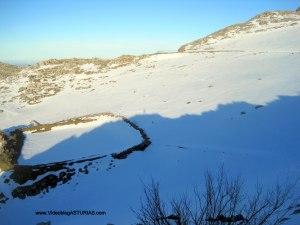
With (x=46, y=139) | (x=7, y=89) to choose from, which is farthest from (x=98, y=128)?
(x=7, y=89)

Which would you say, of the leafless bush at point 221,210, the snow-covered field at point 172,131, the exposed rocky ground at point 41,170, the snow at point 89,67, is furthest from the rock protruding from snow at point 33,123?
the snow at point 89,67

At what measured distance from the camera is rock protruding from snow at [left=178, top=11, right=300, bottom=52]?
4997cm

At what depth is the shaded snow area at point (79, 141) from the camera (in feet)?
75.3

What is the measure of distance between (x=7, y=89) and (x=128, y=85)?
1726cm

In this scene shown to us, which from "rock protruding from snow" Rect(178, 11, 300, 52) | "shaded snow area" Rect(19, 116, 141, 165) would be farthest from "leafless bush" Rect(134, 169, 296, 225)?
"rock protruding from snow" Rect(178, 11, 300, 52)

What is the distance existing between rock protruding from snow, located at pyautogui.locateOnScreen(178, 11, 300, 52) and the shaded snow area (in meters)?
27.9

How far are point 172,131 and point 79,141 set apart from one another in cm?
678

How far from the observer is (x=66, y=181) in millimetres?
20578

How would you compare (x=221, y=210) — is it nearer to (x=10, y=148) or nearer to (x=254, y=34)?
(x=10, y=148)

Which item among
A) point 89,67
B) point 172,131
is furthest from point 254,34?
point 172,131

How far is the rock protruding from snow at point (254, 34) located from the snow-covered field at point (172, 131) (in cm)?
758

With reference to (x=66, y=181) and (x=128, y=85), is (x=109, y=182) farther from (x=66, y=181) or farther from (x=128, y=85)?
(x=128, y=85)

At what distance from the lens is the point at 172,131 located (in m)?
25.0

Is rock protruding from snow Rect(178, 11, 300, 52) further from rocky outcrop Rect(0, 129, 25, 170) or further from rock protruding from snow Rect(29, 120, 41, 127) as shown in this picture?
rocky outcrop Rect(0, 129, 25, 170)
